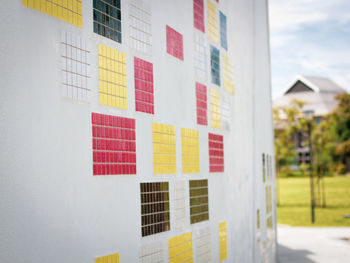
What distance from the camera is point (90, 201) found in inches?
91.4

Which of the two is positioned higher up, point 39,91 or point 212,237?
point 39,91

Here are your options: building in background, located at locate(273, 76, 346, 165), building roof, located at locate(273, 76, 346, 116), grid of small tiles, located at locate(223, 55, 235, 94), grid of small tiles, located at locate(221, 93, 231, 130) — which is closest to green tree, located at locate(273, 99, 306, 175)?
grid of small tiles, located at locate(223, 55, 235, 94)

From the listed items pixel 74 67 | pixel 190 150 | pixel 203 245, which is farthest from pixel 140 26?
pixel 203 245

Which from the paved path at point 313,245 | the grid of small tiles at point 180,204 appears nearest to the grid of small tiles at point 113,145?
the grid of small tiles at point 180,204

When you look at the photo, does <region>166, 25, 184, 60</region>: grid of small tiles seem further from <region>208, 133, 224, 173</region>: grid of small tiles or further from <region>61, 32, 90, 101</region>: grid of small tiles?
<region>61, 32, 90, 101</region>: grid of small tiles

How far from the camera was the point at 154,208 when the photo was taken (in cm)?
303

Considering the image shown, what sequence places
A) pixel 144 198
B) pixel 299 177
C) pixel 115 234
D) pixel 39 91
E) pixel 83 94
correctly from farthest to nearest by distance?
pixel 299 177 → pixel 144 198 → pixel 115 234 → pixel 83 94 → pixel 39 91

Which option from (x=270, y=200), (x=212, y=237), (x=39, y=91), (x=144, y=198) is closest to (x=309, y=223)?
(x=270, y=200)

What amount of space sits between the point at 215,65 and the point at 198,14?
0.60 metres

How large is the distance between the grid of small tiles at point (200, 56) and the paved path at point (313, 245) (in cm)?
676

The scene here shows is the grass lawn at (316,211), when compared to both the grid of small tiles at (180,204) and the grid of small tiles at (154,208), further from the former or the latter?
the grid of small tiles at (154,208)

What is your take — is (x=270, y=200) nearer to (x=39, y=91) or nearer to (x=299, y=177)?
(x=39, y=91)

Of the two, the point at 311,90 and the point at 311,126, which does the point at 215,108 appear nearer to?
the point at 311,126

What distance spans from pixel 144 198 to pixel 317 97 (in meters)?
84.2
